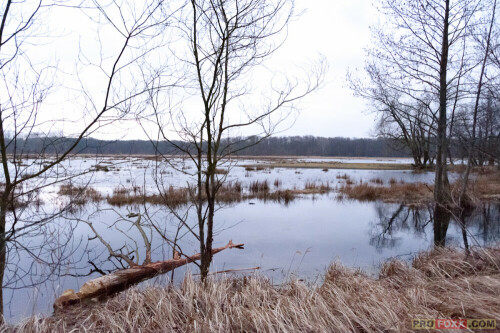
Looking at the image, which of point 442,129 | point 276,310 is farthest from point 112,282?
point 442,129

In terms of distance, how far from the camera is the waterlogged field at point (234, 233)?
5.45 metres

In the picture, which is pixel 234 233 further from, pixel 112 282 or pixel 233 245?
pixel 112 282

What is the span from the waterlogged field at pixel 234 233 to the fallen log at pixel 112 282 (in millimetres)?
214

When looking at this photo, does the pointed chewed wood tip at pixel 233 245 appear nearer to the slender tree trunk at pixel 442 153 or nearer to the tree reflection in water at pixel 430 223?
the tree reflection in water at pixel 430 223

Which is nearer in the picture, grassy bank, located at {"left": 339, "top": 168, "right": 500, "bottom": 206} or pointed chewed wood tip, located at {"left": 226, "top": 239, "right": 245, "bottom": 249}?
pointed chewed wood tip, located at {"left": 226, "top": 239, "right": 245, "bottom": 249}

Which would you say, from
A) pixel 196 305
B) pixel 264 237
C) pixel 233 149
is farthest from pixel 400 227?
pixel 196 305

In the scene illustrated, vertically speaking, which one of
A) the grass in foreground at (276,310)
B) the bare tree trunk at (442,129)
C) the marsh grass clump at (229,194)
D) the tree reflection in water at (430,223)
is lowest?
the tree reflection in water at (430,223)

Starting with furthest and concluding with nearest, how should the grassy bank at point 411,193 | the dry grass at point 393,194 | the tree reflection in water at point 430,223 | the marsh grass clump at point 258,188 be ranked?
1. the marsh grass clump at point 258,188
2. the dry grass at point 393,194
3. the grassy bank at point 411,193
4. the tree reflection in water at point 430,223

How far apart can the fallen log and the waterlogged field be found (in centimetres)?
21

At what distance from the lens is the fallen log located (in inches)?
191

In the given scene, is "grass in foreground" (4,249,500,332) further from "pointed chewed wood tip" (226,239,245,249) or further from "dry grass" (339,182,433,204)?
"dry grass" (339,182,433,204)

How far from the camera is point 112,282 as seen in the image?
18.0 ft

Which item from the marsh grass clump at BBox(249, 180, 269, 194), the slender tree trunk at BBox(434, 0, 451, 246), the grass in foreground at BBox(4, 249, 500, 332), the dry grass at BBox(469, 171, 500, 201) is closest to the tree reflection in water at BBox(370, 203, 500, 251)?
the slender tree trunk at BBox(434, 0, 451, 246)

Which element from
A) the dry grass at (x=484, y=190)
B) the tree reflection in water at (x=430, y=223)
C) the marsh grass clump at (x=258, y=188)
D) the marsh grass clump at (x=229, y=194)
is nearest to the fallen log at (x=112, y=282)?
Answer: the tree reflection in water at (x=430, y=223)
